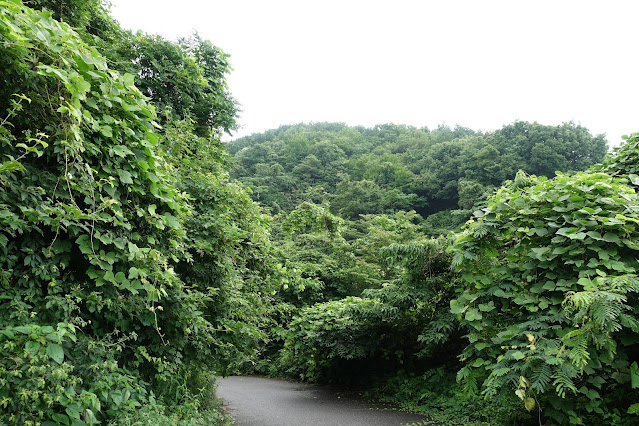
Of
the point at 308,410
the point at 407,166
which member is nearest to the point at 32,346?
the point at 308,410

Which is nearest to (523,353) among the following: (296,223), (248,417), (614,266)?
(614,266)

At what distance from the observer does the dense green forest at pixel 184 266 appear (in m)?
2.66

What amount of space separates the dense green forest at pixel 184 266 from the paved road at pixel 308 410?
66cm

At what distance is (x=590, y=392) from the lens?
358 centimetres

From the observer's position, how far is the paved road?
6.66m

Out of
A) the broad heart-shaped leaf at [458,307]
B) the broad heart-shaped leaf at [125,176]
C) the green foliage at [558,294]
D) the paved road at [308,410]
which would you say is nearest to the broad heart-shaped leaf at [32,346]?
the broad heart-shaped leaf at [125,176]

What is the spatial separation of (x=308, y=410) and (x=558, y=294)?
5690mm

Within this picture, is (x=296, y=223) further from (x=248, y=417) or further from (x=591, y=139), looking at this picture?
(x=591, y=139)

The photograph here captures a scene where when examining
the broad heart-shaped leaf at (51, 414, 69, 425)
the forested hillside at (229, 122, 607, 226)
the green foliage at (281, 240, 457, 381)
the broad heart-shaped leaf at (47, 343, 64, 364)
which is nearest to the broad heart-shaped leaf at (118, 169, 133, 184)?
the broad heart-shaped leaf at (47, 343, 64, 364)

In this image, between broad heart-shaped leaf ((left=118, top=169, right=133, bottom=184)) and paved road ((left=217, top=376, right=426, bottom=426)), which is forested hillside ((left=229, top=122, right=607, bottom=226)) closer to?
paved road ((left=217, top=376, right=426, bottom=426))

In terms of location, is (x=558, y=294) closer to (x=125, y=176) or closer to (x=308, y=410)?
(x=125, y=176)

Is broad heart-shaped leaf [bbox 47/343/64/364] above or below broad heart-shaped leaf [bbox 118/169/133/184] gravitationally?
below

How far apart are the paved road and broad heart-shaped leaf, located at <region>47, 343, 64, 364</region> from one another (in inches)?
194

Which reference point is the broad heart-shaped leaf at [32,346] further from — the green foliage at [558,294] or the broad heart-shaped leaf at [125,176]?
the green foliage at [558,294]
